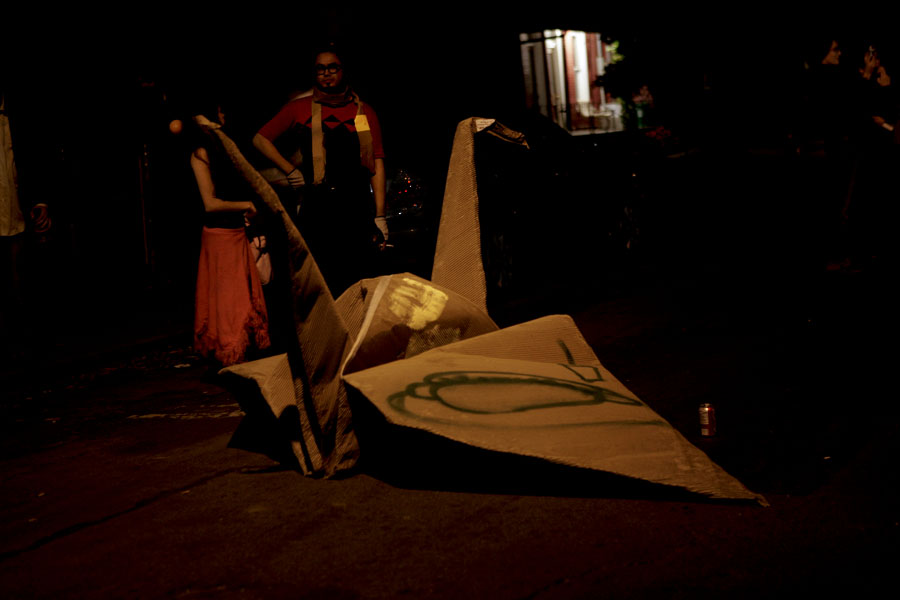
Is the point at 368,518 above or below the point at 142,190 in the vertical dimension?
below

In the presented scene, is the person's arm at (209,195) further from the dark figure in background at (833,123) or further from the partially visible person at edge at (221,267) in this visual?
the dark figure in background at (833,123)

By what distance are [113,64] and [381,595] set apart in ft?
37.2

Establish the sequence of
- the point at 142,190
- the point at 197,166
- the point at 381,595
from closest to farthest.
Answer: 1. the point at 381,595
2. the point at 197,166
3. the point at 142,190

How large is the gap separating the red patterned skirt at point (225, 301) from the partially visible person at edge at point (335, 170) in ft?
2.81

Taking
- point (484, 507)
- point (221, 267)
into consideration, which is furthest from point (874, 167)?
point (484, 507)

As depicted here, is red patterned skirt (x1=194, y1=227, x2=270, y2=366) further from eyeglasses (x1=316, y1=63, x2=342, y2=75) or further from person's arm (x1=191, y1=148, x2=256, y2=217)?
eyeglasses (x1=316, y1=63, x2=342, y2=75)

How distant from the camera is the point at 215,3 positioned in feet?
50.4

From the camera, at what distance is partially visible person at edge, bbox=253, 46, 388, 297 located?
7195mm

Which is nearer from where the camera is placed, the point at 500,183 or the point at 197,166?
the point at 197,166

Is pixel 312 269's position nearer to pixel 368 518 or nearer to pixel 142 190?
pixel 368 518

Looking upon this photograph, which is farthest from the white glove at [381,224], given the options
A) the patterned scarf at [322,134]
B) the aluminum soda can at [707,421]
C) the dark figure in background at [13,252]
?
the dark figure in background at [13,252]

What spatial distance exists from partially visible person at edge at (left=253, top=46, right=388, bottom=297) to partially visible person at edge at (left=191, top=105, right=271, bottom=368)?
2.15 ft

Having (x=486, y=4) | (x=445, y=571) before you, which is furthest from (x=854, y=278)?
(x=486, y=4)

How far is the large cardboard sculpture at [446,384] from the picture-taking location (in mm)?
4602
